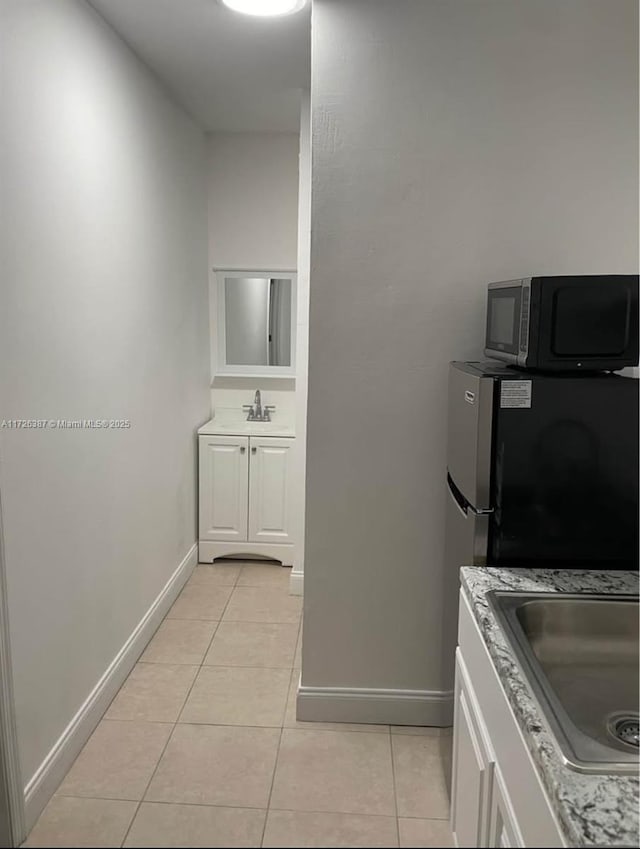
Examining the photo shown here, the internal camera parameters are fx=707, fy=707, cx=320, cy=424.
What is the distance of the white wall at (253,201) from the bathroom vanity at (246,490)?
933 millimetres

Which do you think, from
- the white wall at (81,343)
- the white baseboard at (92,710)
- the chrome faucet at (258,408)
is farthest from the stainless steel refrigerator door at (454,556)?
the chrome faucet at (258,408)

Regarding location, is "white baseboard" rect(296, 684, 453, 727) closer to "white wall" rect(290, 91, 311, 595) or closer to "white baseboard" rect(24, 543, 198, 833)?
"white baseboard" rect(24, 543, 198, 833)

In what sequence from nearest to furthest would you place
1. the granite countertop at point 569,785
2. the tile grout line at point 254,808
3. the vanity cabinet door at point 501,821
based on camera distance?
the tile grout line at point 254,808 → the vanity cabinet door at point 501,821 → the granite countertop at point 569,785

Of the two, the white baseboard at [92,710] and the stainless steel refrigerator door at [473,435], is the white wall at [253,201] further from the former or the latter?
the stainless steel refrigerator door at [473,435]

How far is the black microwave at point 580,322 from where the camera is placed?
1.69m

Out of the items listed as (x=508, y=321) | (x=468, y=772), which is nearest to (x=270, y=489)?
(x=508, y=321)

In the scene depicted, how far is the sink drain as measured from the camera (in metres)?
1.22

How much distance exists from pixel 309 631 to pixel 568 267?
4.87ft

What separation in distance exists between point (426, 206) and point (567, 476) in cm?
97

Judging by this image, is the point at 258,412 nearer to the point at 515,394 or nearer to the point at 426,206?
the point at 426,206

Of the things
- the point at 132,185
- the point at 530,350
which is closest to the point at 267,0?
the point at 132,185

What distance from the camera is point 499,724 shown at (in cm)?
120

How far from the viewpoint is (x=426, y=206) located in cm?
223

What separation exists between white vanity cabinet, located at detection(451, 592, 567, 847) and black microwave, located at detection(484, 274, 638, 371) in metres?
0.64
